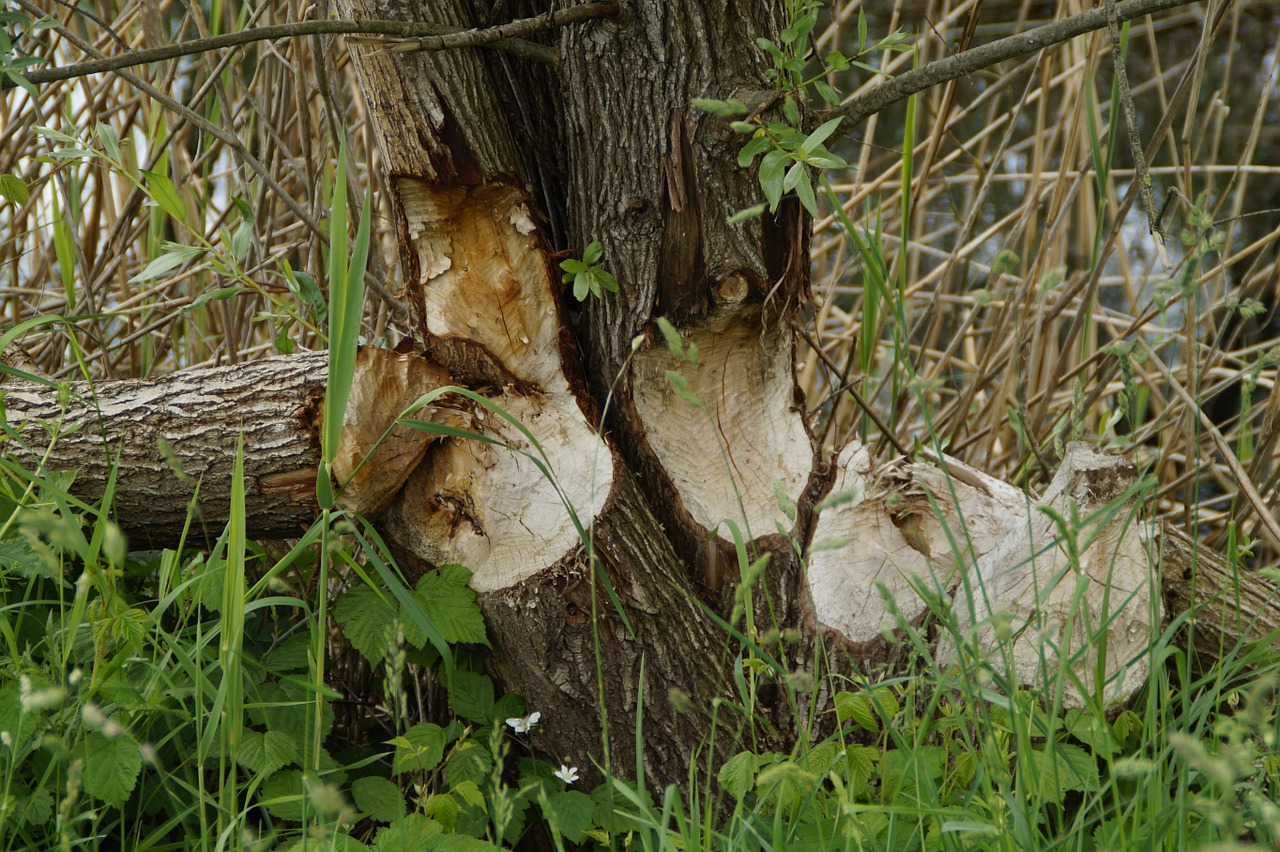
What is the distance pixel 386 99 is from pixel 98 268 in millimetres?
1034

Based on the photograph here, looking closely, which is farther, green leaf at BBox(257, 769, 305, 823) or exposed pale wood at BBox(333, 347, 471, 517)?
exposed pale wood at BBox(333, 347, 471, 517)

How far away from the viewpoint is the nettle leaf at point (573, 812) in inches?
53.7

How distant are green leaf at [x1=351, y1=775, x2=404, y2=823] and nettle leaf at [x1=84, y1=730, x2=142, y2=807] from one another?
11.4 inches

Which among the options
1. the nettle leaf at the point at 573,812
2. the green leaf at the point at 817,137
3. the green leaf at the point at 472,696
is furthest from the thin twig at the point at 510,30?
the nettle leaf at the point at 573,812

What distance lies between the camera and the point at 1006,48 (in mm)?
1281

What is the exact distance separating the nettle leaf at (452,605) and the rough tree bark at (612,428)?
4 cm

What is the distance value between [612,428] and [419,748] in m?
0.58

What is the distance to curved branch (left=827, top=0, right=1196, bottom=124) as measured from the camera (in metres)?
1.23

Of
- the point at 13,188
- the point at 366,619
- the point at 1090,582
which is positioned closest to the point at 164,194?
the point at 13,188

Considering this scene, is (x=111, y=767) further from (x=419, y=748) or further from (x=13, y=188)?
(x=13, y=188)

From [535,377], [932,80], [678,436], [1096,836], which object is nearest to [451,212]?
[535,377]

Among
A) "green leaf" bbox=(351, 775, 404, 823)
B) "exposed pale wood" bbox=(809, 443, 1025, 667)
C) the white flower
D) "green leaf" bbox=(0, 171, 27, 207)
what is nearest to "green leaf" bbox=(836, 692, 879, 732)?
"exposed pale wood" bbox=(809, 443, 1025, 667)

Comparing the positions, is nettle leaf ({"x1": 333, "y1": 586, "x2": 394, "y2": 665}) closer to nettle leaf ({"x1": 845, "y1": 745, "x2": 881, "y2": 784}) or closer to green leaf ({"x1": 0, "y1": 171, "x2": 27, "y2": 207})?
nettle leaf ({"x1": 845, "y1": 745, "x2": 881, "y2": 784})

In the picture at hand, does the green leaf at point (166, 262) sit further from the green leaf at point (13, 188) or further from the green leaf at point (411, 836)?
the green leaf at point (411, 836)
